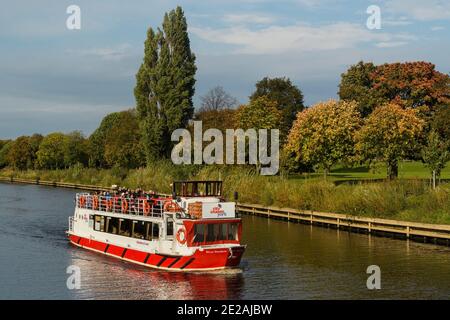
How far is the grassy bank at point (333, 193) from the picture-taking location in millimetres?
54469

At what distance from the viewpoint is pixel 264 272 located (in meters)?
39.8

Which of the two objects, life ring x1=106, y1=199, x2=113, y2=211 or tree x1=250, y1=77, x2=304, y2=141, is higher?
tree x1=250, y1=77, x2=304, y2=141

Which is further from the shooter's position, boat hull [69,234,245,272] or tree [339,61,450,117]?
tree [339,61,450,117]

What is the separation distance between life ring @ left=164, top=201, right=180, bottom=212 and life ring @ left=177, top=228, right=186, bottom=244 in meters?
1.59

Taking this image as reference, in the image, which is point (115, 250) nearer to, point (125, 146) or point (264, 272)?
point (264, 272)

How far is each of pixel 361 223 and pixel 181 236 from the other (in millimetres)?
24266

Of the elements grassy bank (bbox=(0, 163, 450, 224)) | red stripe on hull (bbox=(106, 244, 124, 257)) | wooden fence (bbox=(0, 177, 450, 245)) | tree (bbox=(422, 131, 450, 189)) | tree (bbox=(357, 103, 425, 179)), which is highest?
tree (bbox=(357, 103, 425, 179))

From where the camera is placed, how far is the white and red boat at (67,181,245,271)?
126ft

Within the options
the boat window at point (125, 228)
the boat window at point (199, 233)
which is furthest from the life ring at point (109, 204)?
the boat window at point (199, 233)

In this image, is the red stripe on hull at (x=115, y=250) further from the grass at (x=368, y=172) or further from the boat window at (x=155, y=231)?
the grass at (x=368, y=172)

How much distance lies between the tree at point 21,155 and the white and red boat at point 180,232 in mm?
144819

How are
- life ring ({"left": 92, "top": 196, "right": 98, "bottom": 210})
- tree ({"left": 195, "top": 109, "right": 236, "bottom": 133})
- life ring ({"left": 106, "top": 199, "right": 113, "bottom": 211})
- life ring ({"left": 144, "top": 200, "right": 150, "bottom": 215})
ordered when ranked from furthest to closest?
1. tree ({"left": 195, "top": 109, "right": 236, "bottom": 133})
2. life ring ({"left": 92, "top": 196, "right": 98, "bottom": 210})
3. life ring ({"left": 106, "top": 199, "right": 113, "bottom": 211})
4. life ring ({"left": 144, "top": 200, "right": 150, "bottom": 215})

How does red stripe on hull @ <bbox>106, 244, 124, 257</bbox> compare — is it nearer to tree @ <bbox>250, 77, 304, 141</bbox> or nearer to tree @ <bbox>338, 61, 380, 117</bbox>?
tree @ <bbox>338, 61, 380, 117</bbox>

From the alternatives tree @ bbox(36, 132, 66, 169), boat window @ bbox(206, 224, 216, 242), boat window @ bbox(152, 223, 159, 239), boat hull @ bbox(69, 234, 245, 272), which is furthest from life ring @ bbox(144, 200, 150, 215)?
tree @ bbox(36, 132, 66, 169)
